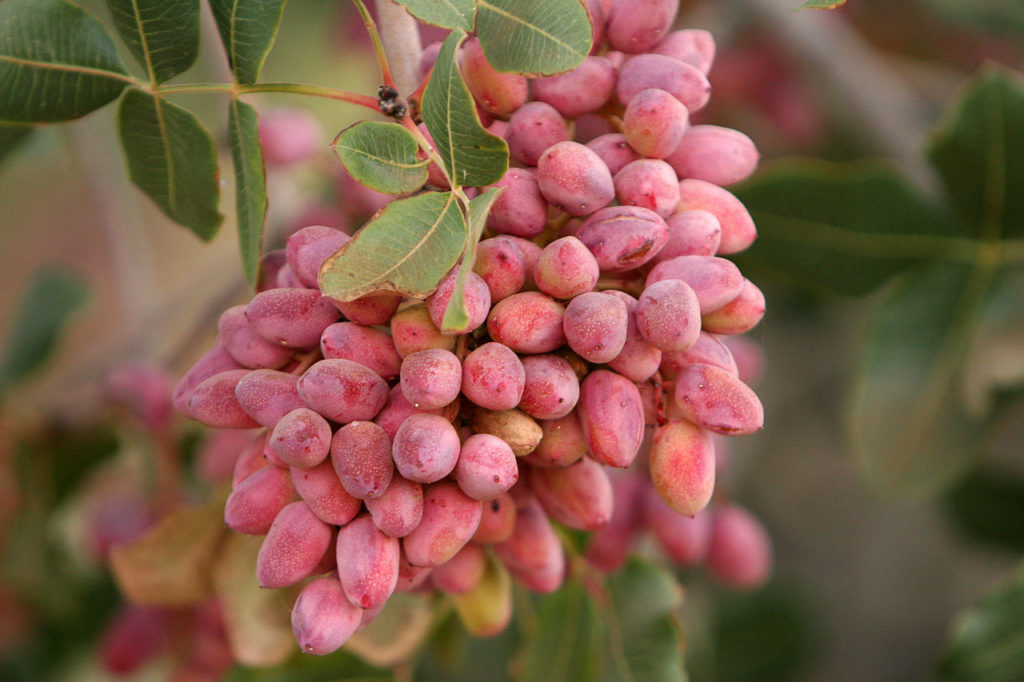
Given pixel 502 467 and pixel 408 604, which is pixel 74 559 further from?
pixel 502 467

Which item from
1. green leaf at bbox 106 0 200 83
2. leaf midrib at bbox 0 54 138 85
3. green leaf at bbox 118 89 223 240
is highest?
green leaf at bbox 106 0 200 83

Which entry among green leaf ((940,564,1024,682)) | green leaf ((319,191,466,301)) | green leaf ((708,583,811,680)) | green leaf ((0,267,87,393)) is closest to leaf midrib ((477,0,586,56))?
green leaf ((319,191,466,301))

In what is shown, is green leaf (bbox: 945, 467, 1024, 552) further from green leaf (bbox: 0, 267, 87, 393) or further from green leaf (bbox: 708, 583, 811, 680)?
green leaf (bbox: 0, 267, 87, 393)

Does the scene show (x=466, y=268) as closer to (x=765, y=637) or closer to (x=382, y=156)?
(x=382, y=156)

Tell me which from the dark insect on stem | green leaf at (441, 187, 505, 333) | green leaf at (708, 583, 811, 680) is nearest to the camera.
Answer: green leaf at (441, 187, 505, 333)

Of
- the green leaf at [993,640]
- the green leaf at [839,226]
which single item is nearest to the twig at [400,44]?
the green leaf at [839,226]

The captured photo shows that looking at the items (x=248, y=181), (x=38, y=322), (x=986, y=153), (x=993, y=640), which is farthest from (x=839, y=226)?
(x=38, y=322)
